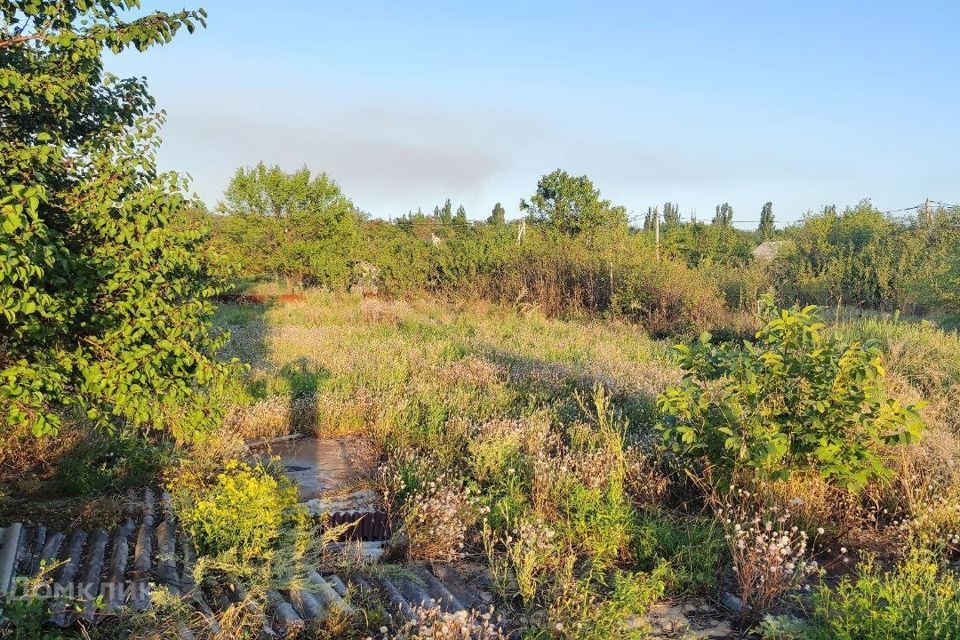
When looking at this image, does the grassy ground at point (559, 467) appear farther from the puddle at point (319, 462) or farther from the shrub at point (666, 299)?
the shrub at point (666, 299)

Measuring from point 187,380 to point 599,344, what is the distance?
28.8ft

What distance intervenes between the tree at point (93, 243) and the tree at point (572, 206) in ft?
56.5

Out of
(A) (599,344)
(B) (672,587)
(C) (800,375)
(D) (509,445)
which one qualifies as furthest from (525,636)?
(A) (599,344)

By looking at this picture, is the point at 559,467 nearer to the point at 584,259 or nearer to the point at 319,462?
the point at 319,462

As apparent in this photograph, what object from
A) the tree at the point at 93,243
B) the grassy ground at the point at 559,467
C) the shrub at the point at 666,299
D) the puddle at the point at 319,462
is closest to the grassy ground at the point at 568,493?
the grassy ground at the point at 559,467

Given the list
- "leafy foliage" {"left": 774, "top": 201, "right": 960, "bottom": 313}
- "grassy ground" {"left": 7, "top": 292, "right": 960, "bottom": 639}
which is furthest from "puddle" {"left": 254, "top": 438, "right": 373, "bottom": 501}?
"leafy foliage" {"left": 774, "top": 201, "right": 960, "bottom": 313}

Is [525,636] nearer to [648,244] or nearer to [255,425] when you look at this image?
[255,425]

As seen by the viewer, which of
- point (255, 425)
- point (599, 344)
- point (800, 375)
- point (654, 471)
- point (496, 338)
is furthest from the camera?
point (496, 338)

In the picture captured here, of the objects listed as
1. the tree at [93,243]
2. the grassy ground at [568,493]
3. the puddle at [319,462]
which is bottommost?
the puddle at [319,462]

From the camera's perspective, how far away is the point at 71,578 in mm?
3307

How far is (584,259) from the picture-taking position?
698 inches

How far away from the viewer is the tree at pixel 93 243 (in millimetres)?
3346

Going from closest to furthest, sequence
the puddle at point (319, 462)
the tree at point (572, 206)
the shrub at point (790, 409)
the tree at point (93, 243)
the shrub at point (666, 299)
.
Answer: the tree at point (93, 243) → the shrub at point (790, 409) → the puddle at point (319, 462) → the shrub at point (666, 299) → the tree at point (572, 206)

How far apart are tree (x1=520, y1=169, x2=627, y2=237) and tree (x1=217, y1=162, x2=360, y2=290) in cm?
702
